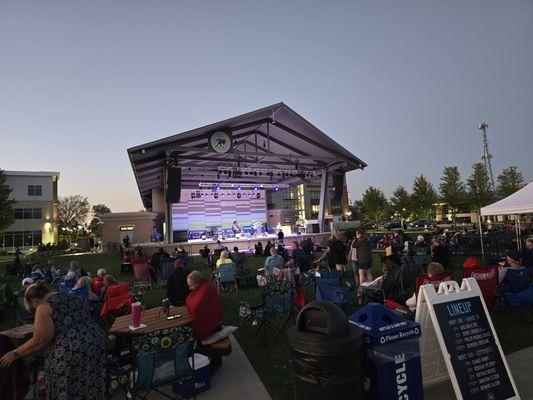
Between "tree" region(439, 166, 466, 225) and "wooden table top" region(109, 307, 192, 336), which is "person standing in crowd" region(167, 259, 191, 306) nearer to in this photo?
"wooden table top" region(109, 307, 192, 336)

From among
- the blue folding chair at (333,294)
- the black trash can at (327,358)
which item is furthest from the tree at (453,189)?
the black trash can at (327,358)

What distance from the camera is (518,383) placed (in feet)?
10.1

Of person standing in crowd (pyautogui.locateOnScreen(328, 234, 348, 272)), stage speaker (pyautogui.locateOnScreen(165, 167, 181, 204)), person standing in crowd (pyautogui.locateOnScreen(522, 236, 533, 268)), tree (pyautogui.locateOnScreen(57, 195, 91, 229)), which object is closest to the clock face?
stage speaker (pyautogui.locateOnScreen(165, 167, 181, 204))

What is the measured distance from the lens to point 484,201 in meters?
28.2

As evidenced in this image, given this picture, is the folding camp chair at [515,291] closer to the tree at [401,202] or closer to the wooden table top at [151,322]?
the wooden table top at [151,322]

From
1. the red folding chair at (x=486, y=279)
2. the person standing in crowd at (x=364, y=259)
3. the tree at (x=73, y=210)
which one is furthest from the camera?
the tree at (x=73, y=210)

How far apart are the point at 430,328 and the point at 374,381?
99cm

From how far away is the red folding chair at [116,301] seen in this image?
199 inches

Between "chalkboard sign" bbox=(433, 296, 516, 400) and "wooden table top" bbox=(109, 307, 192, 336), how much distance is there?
A: 2.59 metres

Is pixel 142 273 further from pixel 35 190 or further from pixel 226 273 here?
pixel 35 190

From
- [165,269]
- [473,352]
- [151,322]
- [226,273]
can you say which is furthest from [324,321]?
[165,269]

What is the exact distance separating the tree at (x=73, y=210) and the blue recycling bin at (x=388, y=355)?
58.7 metres

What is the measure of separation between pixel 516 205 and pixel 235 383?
988 cm

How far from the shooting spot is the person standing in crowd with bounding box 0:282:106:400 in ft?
7.73
